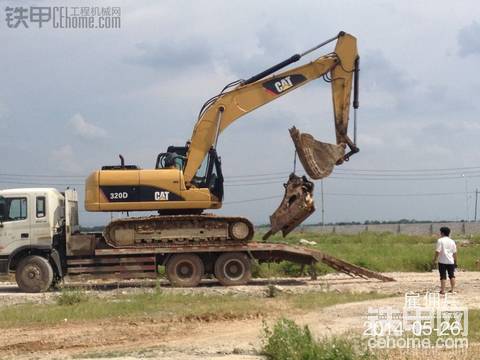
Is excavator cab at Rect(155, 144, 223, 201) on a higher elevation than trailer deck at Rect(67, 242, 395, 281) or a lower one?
higher

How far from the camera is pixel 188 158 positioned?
19.8 m

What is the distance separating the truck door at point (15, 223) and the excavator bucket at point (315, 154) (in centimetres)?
706

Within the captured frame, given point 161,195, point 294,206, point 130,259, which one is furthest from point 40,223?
point 294,206

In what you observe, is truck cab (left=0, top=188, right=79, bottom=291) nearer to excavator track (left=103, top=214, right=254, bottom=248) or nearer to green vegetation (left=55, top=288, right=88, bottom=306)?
excavator track (left=103, top=214, right=254, bottom=248)

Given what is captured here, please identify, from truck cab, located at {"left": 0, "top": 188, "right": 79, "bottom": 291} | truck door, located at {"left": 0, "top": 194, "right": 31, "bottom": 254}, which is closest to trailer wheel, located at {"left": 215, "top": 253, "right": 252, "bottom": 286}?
truck cab, located at {"left": 0, "top": 188, "right": 79, "bottom": 291}

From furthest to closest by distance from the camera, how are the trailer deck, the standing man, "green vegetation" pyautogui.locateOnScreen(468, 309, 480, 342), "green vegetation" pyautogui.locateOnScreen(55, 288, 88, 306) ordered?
1. the trailer deck
2. the standing man
3. "green vegetation" pyautogui.locateOnScreen(55, 288, 88, 306)
4. "green vegetation" pyautogui.locateOnScreen(468, 309, 480, 342)

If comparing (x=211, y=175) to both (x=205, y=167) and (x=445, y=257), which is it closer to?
(x=205, y=167)

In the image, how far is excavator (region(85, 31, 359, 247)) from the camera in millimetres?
18938

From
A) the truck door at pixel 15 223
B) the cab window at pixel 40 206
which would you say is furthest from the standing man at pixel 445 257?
the truck door at pixel 15 223

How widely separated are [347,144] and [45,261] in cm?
843

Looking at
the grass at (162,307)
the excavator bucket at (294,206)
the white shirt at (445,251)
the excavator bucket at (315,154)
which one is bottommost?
the grass at (162,307)

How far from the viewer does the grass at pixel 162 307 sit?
44.3 ft

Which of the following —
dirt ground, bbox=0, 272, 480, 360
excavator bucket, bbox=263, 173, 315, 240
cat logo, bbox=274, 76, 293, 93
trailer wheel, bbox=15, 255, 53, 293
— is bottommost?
dirt ground, bbox=0, 272, 480, 360

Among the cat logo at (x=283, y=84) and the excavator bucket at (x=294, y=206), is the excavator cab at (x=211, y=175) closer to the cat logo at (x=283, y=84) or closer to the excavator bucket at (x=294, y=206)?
the excavator bucket at (x=294, y=206)
